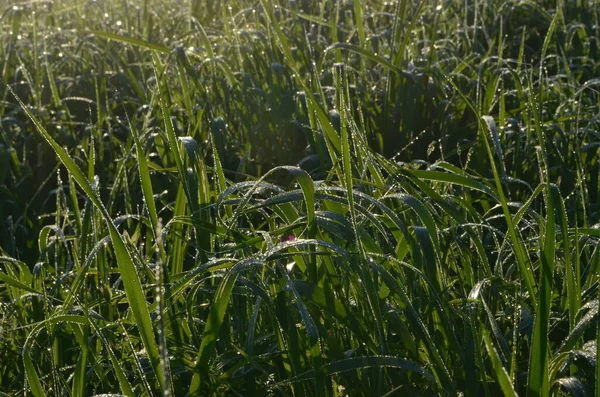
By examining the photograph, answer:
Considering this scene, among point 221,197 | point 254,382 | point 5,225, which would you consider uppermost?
point 221,197

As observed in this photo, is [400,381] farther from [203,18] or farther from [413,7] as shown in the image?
[203,18]

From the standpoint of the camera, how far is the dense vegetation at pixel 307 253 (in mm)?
1256

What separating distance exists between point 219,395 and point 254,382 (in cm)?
6

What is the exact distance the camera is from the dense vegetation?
1256mm

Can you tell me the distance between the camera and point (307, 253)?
4.17ft

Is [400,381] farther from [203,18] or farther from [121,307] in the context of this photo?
[203,18]

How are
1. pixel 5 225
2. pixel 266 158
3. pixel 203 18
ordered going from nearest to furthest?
pixel 5 225 → pixel 266 158 → pixel 203 18

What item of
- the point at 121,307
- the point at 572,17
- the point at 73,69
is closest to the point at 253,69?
the point at 73,69

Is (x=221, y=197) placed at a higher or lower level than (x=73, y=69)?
higher

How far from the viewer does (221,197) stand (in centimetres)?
144

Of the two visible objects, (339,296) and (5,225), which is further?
(5,225)

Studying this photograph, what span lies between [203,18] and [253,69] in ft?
4.58

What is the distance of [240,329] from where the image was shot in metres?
1.49

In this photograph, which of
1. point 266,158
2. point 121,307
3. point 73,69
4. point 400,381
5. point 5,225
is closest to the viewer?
point 400,381
